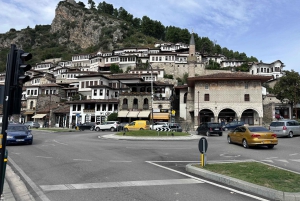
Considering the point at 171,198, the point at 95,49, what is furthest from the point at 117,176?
the point at 95,49

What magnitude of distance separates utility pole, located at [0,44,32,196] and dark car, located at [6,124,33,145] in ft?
42.9

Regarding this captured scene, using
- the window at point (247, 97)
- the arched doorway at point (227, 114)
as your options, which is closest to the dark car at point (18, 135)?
the arched doorway at point (227, 114)

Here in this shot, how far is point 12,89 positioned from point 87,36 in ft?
496

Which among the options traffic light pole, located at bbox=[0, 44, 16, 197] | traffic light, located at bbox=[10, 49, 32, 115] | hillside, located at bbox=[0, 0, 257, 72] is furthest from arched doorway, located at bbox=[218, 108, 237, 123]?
hillside, located at bbox=[0, 0, 257, 72]

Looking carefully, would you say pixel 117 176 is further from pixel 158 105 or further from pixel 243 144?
pixel 158 105

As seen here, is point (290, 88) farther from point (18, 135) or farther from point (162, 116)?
point (18, 135)

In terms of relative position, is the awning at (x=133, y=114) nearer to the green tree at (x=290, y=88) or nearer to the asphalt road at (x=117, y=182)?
the green tree at (x=290, y=88)

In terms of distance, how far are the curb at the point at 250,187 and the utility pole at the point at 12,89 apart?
19.8 feet

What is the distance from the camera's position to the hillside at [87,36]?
133375 mm

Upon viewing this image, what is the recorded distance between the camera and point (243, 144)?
17.0 meters

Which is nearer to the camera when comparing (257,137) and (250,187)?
(250,187)

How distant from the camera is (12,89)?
5.57 m

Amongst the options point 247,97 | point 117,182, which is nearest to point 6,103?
point 117,182

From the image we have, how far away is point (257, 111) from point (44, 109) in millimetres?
53481
